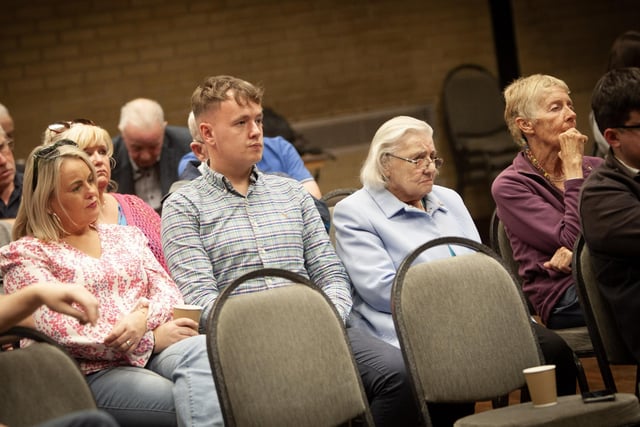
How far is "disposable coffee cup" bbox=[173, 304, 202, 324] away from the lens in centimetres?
293

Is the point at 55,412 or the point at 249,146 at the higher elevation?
the point at 249,146

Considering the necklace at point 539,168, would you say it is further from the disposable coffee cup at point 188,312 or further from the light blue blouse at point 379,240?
the disposable coffee cup at point 188,312

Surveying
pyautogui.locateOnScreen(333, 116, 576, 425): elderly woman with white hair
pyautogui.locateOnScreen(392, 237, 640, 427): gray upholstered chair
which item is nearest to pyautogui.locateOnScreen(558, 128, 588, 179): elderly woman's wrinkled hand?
pyautogui.locateOnScreen(333, 116, 576, 425): elderly woman with white hair

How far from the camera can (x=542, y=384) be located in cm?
264

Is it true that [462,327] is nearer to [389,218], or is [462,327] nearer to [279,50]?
[389,218]

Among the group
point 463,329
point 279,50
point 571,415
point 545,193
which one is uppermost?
point 279,50

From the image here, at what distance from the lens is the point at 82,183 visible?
9.91ft

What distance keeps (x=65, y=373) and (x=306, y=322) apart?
646mm

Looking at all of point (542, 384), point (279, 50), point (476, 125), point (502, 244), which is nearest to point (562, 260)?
point (502, 244)

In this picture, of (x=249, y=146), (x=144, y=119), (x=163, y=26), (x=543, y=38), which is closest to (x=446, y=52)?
(x=543, y=38)

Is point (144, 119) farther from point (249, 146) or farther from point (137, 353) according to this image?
point (137, 353)

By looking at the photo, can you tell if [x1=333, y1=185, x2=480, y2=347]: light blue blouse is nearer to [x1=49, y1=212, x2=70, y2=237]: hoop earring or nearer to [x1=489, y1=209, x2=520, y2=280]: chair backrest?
[x1=489, y1=209, x2=520, y2=280]: chair backrest

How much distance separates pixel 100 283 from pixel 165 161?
2.00m

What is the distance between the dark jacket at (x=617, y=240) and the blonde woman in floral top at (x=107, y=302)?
1.20 metres
